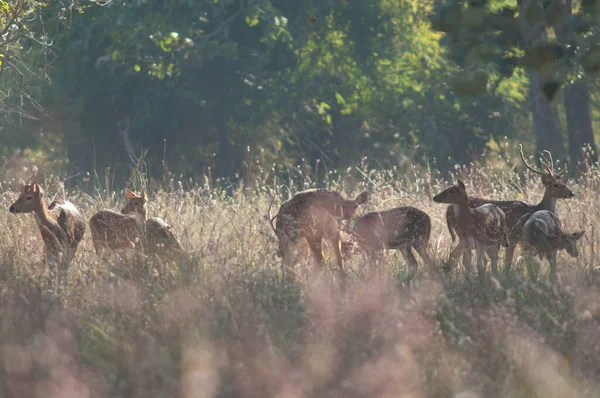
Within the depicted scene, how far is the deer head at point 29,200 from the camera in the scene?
9.02 meters

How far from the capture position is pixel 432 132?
2702cm

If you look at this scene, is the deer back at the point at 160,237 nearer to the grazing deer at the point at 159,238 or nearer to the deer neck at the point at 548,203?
the grazing deer at the point at 159,238

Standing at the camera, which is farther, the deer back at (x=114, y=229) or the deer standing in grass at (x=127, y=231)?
the deer back at (x=114, y=229)

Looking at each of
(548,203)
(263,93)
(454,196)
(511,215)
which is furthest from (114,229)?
(263,93)

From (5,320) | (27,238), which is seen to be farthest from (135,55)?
(5,320)

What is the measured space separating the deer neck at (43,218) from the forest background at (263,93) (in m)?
12.6

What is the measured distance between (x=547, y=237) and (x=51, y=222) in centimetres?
444

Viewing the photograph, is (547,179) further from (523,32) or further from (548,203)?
(523,32)

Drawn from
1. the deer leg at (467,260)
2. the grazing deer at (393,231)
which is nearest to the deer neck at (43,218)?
the grazing deer at (393,231)

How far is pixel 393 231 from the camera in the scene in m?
8.58

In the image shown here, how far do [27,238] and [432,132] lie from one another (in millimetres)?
18495

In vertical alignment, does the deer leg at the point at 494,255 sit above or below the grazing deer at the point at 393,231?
below

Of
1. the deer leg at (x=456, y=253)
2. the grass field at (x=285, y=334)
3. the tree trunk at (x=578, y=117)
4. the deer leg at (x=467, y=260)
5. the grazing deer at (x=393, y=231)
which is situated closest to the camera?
the grass field at (x=285, y=334)

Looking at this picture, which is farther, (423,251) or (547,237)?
(423,251)
